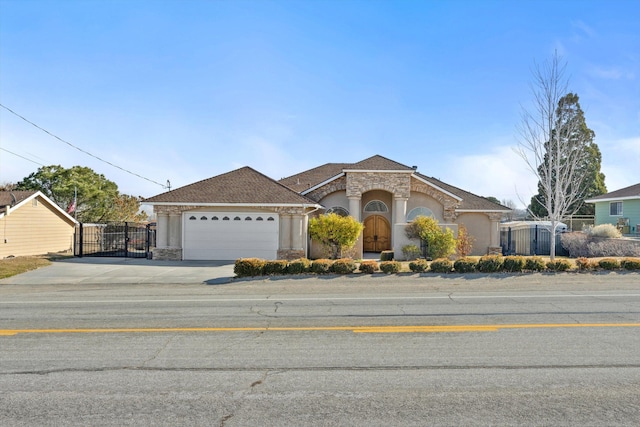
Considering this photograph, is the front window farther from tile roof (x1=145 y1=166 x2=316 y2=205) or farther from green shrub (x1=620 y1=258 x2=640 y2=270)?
tile roof (x1=145 y1=166 x2=316 y2=205)

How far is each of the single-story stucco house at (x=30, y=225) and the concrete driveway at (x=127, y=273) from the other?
4.50 meters

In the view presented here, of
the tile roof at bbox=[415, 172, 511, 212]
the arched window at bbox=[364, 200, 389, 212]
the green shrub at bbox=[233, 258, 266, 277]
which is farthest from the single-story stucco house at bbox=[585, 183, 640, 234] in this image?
the green shrub at bbox=[233, 258, 266, 277]

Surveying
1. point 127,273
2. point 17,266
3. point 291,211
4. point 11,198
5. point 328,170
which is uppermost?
point 328,170

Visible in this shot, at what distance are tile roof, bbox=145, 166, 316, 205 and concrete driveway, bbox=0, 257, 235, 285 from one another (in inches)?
131

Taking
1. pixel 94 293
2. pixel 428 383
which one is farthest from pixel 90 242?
pixel 428 383

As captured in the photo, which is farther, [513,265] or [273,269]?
[513,265]

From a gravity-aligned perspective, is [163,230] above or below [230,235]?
above

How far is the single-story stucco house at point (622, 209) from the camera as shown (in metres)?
30.8

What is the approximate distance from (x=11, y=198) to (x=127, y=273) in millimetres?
12522

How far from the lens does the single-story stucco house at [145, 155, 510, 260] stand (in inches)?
843

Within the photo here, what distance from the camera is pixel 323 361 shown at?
19.0 ft

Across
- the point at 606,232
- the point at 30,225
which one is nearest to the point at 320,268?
the point at 606,232

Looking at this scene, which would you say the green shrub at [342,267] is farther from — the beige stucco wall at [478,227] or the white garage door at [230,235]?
the beige stucco wall at [478,227]

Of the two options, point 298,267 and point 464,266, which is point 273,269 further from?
point 464,266
